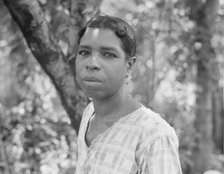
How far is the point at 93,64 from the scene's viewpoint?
147 cm

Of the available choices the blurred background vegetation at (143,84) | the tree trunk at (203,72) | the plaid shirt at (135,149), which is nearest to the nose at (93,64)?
the plaid shirt at (135,149)

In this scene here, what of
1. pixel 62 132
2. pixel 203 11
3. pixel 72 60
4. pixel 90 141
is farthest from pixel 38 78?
pixel 90 141

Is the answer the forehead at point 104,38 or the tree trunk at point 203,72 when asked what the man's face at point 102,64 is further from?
the tree trunk at point 203,72

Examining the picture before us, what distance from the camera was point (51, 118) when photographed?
3680 millimetres

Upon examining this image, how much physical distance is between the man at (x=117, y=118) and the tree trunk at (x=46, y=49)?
0.49 m

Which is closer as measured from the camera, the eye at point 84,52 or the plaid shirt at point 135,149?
the plaid shirt at point 135,149

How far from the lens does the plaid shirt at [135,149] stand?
1316 mm

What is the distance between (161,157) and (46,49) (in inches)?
42.3

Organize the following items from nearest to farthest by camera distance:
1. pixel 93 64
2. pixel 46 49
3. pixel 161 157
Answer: pixel 161 157 < pixel 93 64 < pixel 46 49

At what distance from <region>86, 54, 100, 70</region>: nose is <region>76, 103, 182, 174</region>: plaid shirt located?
0.23m

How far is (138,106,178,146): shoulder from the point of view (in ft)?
4.45

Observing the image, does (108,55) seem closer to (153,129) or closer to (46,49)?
(153,129)

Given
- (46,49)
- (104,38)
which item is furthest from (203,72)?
(104,38)


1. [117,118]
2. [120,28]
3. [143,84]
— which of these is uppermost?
[120,28]
